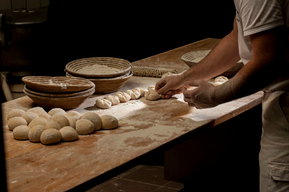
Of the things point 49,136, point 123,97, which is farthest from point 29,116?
point 123,97

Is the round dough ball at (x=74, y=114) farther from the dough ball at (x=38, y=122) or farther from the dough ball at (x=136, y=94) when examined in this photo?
the dough ball at (x=136, y=94)

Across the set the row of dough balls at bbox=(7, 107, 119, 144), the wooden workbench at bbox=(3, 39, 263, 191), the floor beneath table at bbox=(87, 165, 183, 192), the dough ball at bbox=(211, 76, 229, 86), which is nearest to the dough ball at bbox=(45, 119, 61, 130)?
the row of dough balls at bbox=(7, 107, 119, 144)

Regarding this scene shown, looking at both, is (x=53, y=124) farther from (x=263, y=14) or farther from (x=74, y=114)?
(x=263, y=14)

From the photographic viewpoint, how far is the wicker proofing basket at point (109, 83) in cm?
303

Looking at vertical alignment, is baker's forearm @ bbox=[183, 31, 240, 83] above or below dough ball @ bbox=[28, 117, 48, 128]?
above

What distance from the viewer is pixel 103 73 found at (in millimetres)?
3084

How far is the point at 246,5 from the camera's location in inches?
82.7

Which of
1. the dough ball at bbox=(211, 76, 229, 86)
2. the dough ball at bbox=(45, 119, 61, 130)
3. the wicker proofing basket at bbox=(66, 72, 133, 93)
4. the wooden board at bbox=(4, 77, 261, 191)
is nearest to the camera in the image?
the wooden board at bbox=(4, 77, 261, 191)

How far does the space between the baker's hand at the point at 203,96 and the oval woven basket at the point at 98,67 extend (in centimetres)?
60

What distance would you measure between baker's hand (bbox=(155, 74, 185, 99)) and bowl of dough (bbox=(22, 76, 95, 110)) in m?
0.42

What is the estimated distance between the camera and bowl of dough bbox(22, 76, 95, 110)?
2686 mm

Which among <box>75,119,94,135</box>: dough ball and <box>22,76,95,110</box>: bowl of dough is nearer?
<box>75,119,94,135</box>: dough ball

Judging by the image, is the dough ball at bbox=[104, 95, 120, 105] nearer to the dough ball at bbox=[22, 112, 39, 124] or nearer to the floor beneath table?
the dough ball at bbox=[22, 112, 39, 124]

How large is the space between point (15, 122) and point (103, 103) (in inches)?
21.1
